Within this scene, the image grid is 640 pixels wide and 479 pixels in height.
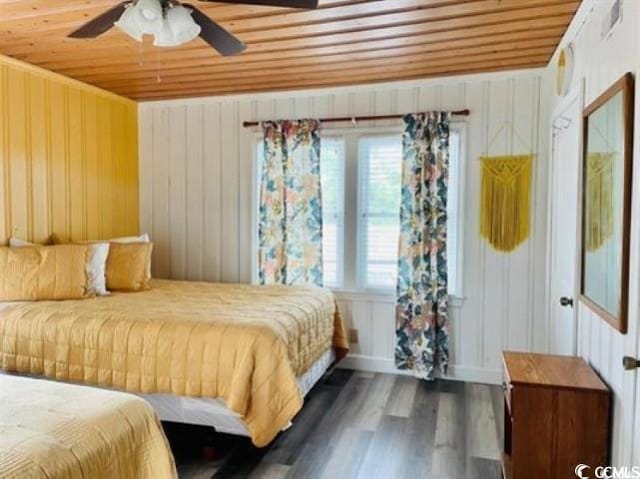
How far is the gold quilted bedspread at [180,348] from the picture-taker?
7.93ft

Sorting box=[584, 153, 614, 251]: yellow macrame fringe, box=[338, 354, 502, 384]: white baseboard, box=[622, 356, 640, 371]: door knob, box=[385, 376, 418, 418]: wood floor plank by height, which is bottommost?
box=[385, 376, 418, 418]: wood floor plank

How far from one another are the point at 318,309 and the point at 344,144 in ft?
5.02

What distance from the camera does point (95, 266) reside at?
3.46 metres

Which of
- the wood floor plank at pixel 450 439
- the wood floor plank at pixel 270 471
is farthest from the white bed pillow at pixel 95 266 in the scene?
the wood floor plank at pixel 450 439

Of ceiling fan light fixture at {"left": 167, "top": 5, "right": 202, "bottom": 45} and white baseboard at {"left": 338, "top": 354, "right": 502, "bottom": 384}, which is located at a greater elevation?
ceiling fan light fixture at {"left": 167, "top": 5, "right": 202, "bottom": 45}

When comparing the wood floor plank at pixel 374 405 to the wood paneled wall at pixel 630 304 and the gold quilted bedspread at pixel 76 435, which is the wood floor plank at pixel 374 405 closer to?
the wood paneled wall at pixel 630 304

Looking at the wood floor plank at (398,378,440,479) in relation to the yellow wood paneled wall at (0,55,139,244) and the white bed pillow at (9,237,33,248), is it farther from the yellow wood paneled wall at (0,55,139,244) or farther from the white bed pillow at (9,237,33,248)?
the yellow wood paneled wall at (0,55,139,244)

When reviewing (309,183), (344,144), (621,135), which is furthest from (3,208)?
(621,135)

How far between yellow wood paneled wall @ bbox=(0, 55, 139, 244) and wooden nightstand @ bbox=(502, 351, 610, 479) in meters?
3.50

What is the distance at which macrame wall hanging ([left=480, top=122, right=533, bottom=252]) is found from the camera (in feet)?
11.8

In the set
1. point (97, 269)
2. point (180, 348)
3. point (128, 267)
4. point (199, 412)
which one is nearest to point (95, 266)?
point (97, 269)

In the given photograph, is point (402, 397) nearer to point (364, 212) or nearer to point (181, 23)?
point (364, 212)

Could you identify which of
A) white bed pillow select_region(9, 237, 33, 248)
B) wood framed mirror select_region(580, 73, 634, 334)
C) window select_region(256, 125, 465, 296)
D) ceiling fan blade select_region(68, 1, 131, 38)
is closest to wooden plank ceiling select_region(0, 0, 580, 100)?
ceiling fan blade select_region(68, 1, 131, 38)

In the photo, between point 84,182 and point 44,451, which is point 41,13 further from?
point 44,451
